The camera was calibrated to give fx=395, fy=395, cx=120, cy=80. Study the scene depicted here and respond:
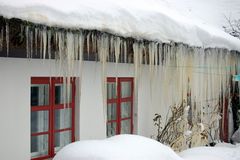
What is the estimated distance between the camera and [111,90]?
7645 mm

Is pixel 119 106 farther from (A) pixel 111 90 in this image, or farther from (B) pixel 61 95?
(B) pixel 61 95

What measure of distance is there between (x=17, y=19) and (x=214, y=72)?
18.5 feet

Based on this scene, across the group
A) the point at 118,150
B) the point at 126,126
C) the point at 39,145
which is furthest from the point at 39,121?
the point at 126,126

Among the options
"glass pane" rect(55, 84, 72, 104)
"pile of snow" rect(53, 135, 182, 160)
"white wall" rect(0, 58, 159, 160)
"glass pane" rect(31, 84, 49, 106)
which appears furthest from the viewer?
"glass pane" rect(55, 84, 72, 104)

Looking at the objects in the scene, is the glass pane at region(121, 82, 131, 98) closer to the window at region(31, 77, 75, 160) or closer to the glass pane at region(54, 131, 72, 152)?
the window at region(31, 77, 75, 160)

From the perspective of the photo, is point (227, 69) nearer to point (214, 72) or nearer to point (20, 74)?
point (214, 72)

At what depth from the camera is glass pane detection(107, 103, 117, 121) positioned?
7.57 m

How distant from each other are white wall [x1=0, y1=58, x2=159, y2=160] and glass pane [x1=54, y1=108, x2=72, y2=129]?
140mm

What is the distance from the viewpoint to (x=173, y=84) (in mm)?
8148

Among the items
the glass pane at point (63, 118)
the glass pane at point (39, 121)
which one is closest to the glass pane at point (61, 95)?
the glass pane at point (63, 118)

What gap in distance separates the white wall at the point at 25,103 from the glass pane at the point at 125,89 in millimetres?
405

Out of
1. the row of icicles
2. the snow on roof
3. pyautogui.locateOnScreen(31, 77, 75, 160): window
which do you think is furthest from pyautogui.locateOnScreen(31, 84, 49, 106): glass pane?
the snow on roof

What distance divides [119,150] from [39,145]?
2246 millimetres

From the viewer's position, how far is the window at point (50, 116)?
6184mm
